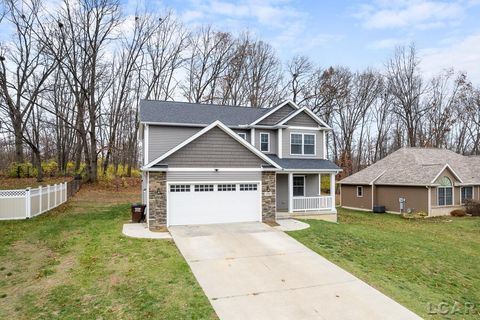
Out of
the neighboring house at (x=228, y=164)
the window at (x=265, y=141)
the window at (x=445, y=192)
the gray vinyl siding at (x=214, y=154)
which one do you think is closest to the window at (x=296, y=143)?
the neighboring house at (x=228, y=164)

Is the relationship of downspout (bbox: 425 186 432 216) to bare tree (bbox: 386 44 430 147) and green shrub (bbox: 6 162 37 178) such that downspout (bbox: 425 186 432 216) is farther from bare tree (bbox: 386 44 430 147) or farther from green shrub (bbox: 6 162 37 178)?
green shrub (bbox: 6 162 37 178)

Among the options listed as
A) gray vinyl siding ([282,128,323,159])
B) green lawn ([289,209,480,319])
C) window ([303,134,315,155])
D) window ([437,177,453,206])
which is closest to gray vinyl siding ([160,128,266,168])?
gray vinyl siding ([282,128,323,159])

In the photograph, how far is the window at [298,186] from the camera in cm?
1992

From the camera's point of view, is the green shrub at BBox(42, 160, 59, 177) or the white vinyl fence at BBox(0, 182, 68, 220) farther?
the green shrub at BBox(42, 160, 59, 177)

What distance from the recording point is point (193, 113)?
19406mm

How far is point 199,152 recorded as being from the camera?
14.8m

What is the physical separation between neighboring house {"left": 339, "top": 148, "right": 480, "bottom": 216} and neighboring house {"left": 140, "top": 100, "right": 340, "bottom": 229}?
29.1ft

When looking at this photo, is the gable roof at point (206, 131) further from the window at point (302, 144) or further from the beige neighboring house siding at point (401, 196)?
the beige neighboring house siding at point (401, 196)

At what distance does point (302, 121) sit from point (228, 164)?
6620mm

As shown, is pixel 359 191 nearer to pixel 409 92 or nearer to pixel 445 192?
pixel 445 192

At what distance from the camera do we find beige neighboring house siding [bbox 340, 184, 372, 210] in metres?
26.9

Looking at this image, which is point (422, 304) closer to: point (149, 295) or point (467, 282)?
point (467, 282)

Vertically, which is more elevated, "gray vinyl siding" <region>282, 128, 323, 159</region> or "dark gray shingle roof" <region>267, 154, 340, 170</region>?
"gray vinyl siding" <region>282, 128, 323, 159</region>

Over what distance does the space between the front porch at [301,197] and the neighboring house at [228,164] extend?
2.2 inches
